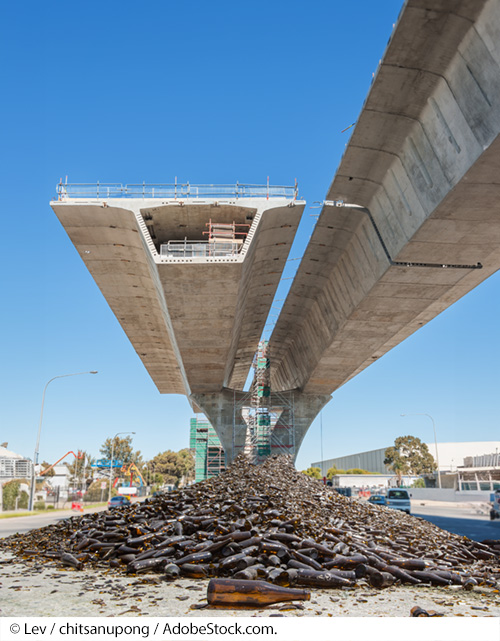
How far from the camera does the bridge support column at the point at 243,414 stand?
4288 cm

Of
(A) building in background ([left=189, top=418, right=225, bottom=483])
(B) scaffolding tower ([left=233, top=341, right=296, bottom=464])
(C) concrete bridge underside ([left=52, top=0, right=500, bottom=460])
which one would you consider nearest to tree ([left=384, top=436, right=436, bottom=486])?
(A) building in background ([left=189, top=418, right=225, bottom=483])

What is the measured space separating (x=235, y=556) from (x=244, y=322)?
96.5 ft

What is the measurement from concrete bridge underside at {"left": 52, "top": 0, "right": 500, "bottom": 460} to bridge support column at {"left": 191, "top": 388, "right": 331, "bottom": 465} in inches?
182

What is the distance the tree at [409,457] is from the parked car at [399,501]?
175 feet

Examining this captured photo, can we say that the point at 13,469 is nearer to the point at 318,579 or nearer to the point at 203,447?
the point at 203,447

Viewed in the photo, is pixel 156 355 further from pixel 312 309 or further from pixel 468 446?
pixel 468 446

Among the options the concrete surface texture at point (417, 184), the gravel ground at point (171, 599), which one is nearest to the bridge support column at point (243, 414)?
the concrete surface texture at point (417, 184)

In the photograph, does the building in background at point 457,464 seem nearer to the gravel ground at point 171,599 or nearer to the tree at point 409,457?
the tree at point 409,457

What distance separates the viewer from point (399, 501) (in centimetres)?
2869

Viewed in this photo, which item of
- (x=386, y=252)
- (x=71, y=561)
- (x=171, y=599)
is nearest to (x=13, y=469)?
(x=386, y=252)

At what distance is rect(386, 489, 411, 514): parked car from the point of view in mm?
28438

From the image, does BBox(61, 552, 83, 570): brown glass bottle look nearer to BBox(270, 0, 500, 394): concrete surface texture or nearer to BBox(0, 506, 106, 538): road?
BBox(0, 506, 106, 538): road

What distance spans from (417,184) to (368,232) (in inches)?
221
